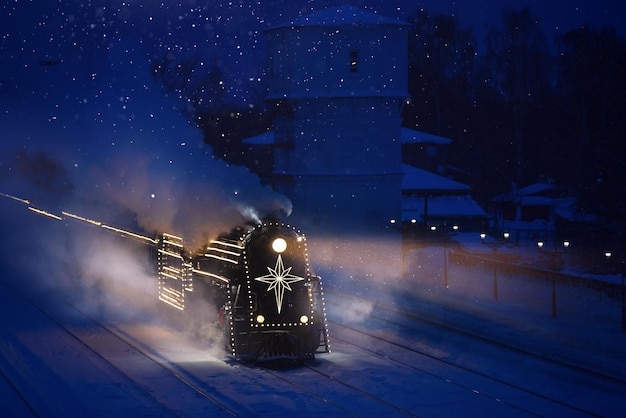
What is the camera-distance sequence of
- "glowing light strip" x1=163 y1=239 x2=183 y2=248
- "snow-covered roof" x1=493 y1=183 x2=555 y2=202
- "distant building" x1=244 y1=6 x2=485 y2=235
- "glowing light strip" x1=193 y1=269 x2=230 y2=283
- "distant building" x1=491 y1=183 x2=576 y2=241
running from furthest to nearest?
1. "snow-covered roof" x1=493 y1=183 x2=555 y2=202
2. "distant building" x1=491 y1=183 x2=576 y2=241
3. "distant building" x1=244 y1=6 x2=485 y2=235
4. "glowing light strip" x1=163 y1=239 x2=183 y2=248
5. "glowing light strip" x1=193 y1=269 x2=230 y2=283

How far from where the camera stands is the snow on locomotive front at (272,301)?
59.5 feet

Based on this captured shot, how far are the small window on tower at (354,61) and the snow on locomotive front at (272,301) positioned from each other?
97.7 ft

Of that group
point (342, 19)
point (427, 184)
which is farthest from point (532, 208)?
point (342, 19)

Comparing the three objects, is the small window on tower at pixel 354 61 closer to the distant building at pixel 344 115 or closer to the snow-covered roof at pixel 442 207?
the distant building at pixel 344 115

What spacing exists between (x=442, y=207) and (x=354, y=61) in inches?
656

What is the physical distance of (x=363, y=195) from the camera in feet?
154

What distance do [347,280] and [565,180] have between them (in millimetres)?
32944

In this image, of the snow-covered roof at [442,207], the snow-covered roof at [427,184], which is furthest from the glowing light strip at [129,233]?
the snow-covered roof at [427,184]

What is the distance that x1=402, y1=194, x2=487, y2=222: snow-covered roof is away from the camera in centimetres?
5909

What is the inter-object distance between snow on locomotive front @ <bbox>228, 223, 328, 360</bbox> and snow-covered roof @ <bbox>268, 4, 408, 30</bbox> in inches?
1201

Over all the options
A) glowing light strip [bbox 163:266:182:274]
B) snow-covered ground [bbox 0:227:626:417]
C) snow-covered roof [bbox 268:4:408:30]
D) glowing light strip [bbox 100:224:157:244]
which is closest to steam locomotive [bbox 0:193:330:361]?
snow-covered ground [bbox 0:227:626:417]

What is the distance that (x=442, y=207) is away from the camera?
60.9 m

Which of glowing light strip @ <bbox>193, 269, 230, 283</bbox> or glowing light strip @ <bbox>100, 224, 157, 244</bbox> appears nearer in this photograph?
glowing light strip @ <bbox>193, 269, 230, 283</bbox>

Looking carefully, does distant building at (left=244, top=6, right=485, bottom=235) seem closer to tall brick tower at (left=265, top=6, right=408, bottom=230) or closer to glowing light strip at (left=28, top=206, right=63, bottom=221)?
tall brick tower at (left=265, top=6, right=408, bottom=230)
